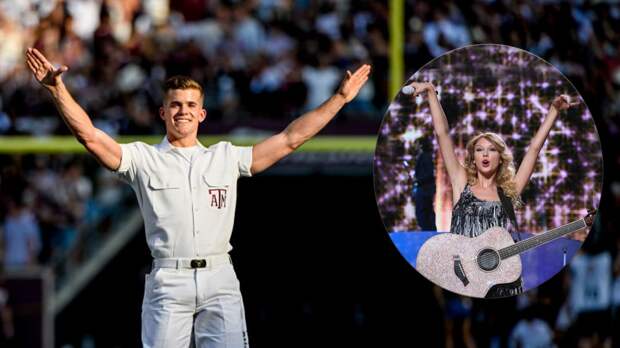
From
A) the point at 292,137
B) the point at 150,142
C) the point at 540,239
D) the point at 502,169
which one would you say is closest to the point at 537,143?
the point at 502,169

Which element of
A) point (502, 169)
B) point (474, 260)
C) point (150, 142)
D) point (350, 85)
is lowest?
point (474, 260)

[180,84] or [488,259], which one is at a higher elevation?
[180,84]

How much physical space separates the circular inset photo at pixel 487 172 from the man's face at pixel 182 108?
125 centimetres

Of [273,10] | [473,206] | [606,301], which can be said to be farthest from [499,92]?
[273,10]

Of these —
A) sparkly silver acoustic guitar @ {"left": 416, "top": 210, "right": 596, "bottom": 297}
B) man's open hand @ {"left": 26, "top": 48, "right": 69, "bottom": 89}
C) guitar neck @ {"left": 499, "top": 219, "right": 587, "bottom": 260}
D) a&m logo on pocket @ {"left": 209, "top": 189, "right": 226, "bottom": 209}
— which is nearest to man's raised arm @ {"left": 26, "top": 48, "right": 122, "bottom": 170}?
man's open hand @ {"left": 26, "top": 48, "right": 69, "bottom": 89}

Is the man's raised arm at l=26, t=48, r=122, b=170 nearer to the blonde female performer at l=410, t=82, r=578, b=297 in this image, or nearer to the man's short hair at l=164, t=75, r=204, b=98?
the man's short hair at l=164, t=75, r=204, b=98

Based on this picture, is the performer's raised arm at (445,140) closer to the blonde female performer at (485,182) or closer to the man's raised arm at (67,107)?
A: the blonde female performer at (485,182)

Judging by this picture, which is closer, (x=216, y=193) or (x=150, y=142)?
(x=216, y=193)

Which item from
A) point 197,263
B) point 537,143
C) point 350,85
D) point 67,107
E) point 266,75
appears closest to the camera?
point 67,107

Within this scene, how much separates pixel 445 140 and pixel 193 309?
1.63 m

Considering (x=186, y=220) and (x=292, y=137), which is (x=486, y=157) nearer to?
(x=292, y=137)

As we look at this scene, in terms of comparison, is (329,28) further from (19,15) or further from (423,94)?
(423,94)

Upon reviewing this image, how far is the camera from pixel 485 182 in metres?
6.95

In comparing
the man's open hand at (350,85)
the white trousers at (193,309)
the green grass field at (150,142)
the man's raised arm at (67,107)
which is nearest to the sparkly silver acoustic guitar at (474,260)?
the man's open hand at (350,85)
